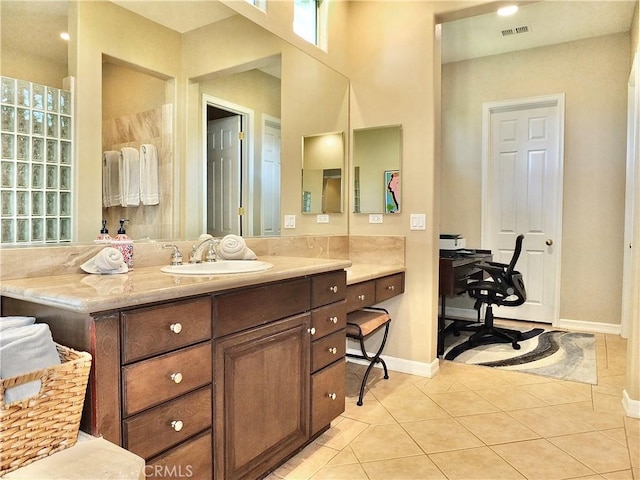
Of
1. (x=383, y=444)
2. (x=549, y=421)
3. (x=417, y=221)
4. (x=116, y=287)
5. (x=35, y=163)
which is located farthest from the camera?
(x=417, y=221)

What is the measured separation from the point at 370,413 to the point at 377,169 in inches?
66.2

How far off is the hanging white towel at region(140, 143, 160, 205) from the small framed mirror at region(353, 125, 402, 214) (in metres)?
1.66

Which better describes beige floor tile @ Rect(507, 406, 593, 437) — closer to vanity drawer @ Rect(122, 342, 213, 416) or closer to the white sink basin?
the white sink basin

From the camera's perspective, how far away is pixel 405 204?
2955 millimetres

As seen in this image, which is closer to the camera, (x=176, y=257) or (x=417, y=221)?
(x=176, y=257)

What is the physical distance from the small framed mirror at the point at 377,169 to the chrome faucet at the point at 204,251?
1451mm

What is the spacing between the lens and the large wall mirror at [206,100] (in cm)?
162

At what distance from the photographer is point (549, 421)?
7.35ft

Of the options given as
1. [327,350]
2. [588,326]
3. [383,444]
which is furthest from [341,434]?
[588,326]

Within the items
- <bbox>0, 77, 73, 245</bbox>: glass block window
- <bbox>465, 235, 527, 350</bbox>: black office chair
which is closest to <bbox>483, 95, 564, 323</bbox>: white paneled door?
<bbox>465, 235, 527, 350</bbox>: black office chair

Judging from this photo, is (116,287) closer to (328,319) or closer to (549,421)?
(328,319)

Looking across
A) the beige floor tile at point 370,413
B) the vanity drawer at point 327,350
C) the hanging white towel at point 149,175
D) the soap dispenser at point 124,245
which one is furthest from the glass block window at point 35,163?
the beige floor tile at point 370,413

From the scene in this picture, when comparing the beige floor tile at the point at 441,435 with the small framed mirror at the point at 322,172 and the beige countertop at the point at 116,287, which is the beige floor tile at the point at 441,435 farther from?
the small framed mirror at the point at 322,172

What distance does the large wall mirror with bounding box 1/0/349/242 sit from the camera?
1618mm
